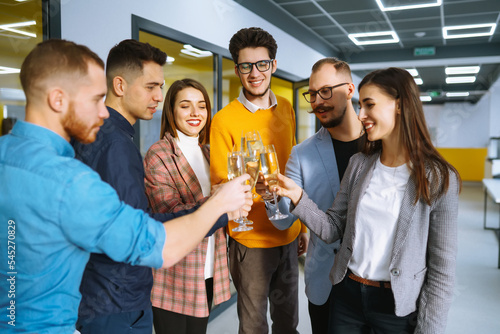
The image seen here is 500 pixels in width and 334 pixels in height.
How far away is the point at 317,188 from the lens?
182 cm

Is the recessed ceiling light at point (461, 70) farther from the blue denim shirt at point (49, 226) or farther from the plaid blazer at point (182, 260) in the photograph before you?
the blue denim shirt at point (49, 226)

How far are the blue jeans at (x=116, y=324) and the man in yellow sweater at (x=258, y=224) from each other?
0.72 m

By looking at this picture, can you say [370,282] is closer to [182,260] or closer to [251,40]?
[182,260]

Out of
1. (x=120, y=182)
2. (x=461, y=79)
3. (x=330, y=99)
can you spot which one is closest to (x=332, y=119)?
(x=330, y=99)

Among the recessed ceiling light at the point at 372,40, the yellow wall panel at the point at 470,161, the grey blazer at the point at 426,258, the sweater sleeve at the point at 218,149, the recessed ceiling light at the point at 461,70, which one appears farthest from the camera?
the yellow wall panel at the point at 470,161

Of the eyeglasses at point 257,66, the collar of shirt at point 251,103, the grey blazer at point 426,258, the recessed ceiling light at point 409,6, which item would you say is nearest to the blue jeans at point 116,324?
the grey blazer at point 426,258

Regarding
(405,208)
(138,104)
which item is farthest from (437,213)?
(138,104)

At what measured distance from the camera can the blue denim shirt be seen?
33.7 inches

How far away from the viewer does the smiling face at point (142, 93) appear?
1493 mm

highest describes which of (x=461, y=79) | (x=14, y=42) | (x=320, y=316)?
(x=461, y=79)

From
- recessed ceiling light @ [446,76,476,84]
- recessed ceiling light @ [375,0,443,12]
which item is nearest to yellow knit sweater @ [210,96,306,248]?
recessed ceiling light @ [375,0,443,12]

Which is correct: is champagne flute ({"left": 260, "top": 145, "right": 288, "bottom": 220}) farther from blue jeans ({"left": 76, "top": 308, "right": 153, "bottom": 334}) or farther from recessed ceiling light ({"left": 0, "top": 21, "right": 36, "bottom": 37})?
recessed ceiling light ({"left": 0, "top": 21, "right": 36, "bottom": 37})

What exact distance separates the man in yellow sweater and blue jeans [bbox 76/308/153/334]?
0.72 meters

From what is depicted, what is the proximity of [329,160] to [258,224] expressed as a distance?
478 mm
